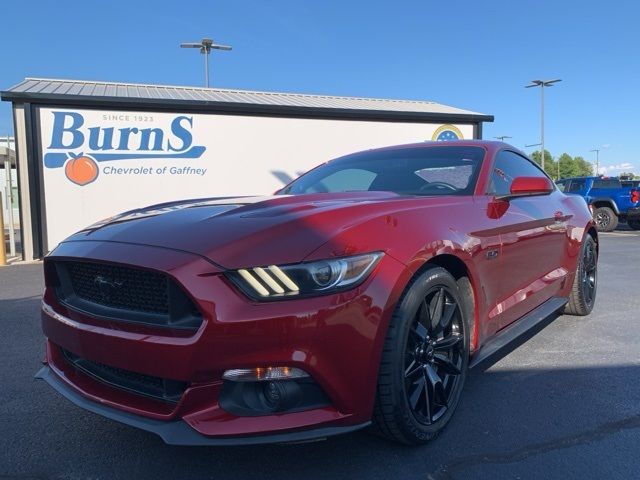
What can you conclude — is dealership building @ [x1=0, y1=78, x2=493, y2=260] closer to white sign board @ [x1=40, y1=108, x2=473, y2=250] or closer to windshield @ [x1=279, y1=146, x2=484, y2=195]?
white sign board @ [x1=40, y1=108, x2=473, y2=250]

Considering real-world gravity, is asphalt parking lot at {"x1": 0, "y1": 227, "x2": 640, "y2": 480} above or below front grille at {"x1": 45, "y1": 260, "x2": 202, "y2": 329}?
below

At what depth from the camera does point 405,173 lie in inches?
140

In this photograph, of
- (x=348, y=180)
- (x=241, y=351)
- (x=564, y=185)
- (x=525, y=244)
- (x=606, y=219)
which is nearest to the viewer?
(x=241, y=351)

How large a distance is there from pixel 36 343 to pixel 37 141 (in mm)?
7773

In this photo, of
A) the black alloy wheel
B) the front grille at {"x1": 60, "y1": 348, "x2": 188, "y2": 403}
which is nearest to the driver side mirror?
the black alloy wheel

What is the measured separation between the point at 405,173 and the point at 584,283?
2508 millimetres

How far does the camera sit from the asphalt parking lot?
7.62 feet

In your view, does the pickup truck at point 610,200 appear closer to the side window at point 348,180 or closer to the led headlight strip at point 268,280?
the side window at point 348,180

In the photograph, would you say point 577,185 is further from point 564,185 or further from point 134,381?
point 134,381

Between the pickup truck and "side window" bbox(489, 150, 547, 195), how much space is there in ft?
41.8

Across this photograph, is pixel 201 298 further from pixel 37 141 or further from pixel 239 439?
pixel 37 141

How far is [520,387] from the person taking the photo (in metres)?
3.26

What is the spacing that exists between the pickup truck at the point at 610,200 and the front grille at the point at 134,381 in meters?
15.9

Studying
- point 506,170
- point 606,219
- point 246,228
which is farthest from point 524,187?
point 606,219
